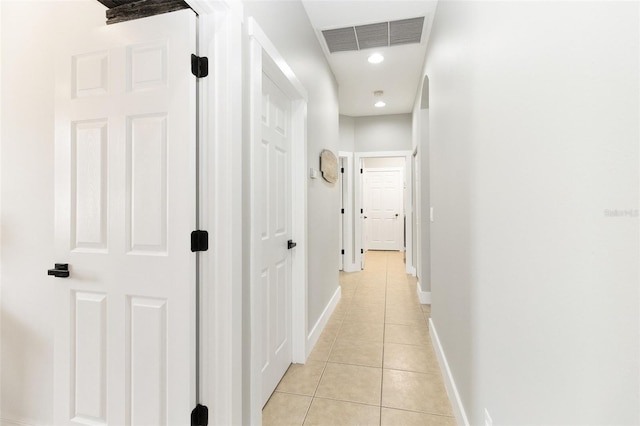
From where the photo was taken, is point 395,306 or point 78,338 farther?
point 395,306

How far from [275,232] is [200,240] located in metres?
0.75

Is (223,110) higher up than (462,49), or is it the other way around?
(462,49)

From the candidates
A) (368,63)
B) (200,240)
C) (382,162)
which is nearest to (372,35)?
(368,63)

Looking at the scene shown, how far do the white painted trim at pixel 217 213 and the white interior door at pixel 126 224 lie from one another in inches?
2.0

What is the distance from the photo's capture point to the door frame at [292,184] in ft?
4.91

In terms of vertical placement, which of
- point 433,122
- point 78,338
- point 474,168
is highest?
point 433,122

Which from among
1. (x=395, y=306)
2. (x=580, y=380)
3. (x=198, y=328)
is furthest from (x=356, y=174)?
(x=580, y=380)

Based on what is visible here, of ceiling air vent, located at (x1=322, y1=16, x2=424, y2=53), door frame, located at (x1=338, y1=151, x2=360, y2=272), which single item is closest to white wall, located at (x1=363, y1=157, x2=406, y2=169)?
door frame, located at (x1=338, y1=151, x2=360, y2=272)

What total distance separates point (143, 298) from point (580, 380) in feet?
4.98

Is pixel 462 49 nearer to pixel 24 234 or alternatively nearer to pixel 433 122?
pixel 433 122

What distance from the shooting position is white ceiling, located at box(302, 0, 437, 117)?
2424 mm

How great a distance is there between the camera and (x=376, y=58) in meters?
3.34

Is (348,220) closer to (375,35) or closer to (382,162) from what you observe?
(375,35)

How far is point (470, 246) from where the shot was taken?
1451 mm
